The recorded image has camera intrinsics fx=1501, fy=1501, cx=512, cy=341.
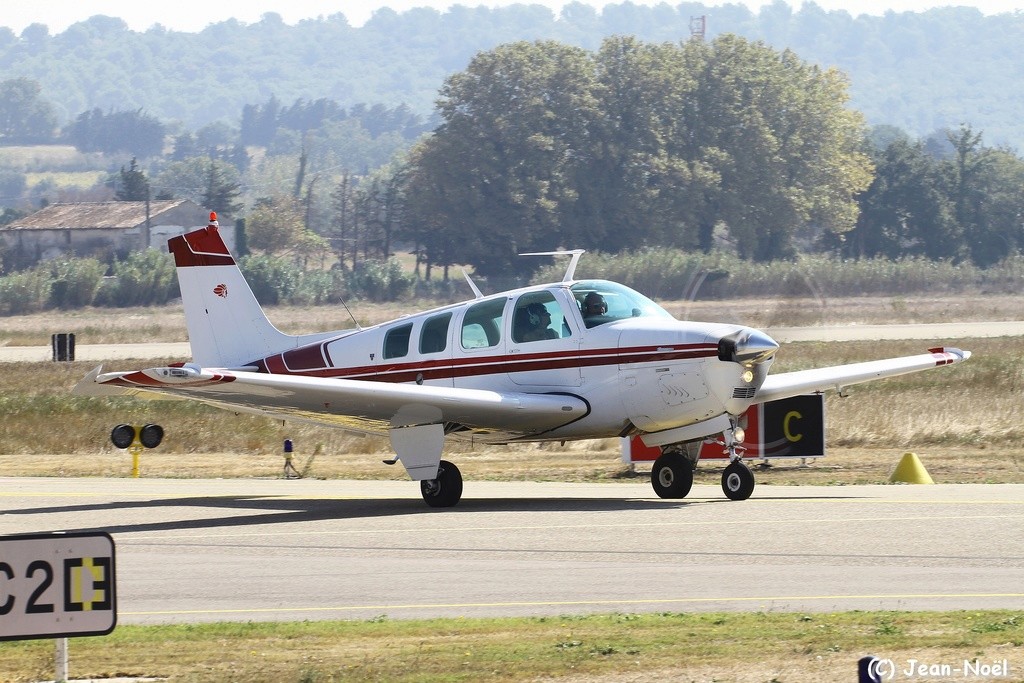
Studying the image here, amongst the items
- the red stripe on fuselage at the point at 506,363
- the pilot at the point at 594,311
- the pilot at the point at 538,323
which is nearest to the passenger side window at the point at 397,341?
the red stripe on fuselage at the point at 506,363

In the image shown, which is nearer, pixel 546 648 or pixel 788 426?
pixel 546 648

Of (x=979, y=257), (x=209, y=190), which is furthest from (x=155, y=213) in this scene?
(x=979, y=257)

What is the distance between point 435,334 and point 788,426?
258 inches

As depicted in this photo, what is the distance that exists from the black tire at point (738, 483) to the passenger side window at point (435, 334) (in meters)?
4.02

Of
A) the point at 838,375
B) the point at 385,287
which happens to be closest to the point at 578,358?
the point at 838,375

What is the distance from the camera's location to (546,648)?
9.81 meters

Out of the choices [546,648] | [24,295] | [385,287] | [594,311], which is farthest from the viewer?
[24,295]

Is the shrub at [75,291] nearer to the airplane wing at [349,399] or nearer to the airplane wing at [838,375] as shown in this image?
the airplane wing at [349,399]

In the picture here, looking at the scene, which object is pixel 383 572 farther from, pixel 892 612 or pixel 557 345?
pixel 557 345

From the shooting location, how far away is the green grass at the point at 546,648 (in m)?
9.15

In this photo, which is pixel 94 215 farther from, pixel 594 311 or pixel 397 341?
pixel 594 311

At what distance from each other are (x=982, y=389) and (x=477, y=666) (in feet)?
81.0

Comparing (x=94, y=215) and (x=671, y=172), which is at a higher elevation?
(x=671, y=172)

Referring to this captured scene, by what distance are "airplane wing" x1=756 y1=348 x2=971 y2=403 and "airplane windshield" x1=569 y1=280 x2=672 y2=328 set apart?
5.64ft
